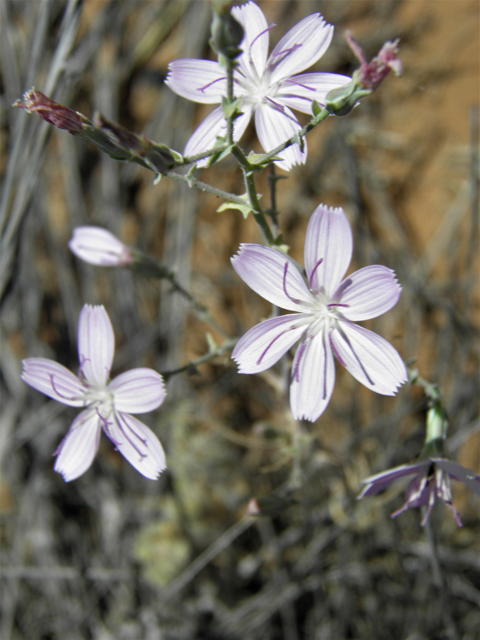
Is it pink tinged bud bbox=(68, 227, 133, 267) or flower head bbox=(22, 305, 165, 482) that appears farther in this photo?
pink tinged bud bbox=(68, 227, 133, 267)

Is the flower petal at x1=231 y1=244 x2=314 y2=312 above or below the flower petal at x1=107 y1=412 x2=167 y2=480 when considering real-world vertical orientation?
above

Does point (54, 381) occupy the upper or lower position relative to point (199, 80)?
lower

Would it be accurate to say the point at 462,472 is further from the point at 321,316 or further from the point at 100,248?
the point at 100,248

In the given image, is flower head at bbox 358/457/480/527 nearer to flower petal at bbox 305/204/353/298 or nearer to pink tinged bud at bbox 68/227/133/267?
flower petal at bbox 305/204/353/298

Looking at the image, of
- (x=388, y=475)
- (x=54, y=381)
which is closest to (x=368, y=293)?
(x=388, y=475)

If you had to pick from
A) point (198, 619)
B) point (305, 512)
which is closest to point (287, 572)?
point (305, 512)

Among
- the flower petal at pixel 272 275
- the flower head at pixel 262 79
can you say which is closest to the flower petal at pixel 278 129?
the flower head at pixel 262 79

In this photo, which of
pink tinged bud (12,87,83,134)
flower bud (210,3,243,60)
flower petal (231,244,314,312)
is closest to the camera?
flower bud (210,3,243,60)

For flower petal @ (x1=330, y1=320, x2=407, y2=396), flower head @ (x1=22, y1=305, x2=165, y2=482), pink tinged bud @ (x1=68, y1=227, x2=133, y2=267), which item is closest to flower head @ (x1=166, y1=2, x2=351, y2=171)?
pink tinged bud @ (x1=68, y1=227, x2=133, y2=267)
